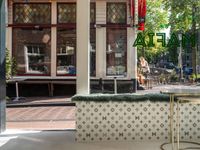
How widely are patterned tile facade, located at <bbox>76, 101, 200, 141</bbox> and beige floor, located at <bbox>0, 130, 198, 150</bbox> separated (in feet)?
0.52

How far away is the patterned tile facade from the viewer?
22.0 ft

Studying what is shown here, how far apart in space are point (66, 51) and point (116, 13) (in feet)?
8.50

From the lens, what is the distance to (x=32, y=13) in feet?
56.3

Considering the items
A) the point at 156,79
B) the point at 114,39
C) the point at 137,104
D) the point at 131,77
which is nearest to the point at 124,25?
the point at 114,39

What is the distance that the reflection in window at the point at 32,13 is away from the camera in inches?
672

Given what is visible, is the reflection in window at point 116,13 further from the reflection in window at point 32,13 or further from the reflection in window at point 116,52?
the reflection in window at point 32,13

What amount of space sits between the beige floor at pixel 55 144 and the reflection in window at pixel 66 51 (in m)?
9.79

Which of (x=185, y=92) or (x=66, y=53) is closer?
(x=185, y=92)

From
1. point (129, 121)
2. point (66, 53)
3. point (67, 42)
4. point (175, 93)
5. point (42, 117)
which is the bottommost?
point (42, 117)

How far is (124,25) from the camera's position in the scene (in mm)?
16797

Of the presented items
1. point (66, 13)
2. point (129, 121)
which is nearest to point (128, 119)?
point (129, 121)

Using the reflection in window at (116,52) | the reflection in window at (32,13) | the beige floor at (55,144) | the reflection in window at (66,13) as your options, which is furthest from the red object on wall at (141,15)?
the beige floor at (55,144)

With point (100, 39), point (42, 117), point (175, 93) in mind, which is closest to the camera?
point (175, 93)

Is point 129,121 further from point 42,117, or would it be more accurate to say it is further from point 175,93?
point 42,117
